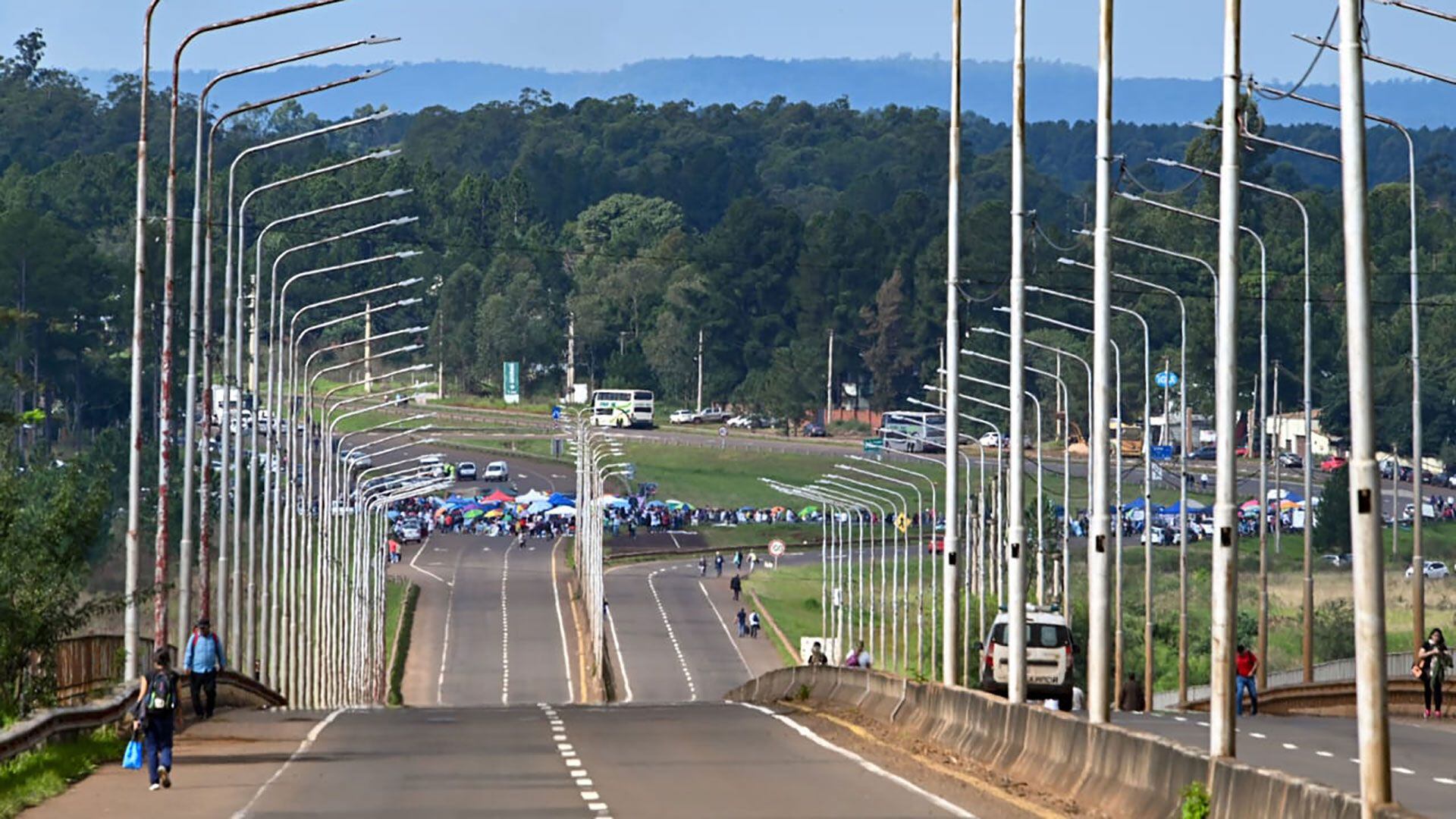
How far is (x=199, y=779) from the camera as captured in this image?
29.3m

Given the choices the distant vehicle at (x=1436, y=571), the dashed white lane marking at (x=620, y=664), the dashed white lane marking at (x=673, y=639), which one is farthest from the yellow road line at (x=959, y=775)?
the distant vehicle at (x=1436, y=571)

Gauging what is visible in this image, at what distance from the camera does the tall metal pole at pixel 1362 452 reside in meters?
17.3

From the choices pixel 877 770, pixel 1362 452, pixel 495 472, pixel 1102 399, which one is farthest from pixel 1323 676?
pixel 495 472

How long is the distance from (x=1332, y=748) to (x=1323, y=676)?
113 feet

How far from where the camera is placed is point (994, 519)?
303 ft

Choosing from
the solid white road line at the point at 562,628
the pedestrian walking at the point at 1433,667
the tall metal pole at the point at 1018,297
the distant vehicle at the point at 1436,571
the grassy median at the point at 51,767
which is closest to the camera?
the grassy median at the point at 51,767

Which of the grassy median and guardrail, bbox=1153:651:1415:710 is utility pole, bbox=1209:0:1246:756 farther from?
guardrail, bbox=1153:651:1415:710

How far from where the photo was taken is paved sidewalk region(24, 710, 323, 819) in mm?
25188

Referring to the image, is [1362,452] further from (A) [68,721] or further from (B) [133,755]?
(A) [68,721]

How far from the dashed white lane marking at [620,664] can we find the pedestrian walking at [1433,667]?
4217 cm

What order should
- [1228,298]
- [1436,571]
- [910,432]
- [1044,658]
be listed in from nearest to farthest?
1. [1228,298]
2. [1044,658]
3. [1436,571]
4. [910,432]

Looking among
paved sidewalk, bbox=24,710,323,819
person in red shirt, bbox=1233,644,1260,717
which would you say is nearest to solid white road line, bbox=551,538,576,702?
person in red shirt, bbox=1233,644,1260,717

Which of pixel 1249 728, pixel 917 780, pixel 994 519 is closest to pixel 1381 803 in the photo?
pixel 917 780

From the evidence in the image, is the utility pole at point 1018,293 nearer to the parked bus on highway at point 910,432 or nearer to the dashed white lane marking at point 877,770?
the dashed white lane marking at point 877,770
